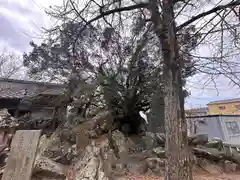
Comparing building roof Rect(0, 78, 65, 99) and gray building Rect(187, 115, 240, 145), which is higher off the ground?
building roof Rect(0, 78, 65, 99)

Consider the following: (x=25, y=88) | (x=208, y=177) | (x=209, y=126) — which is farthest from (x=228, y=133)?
(x=25, y=88)

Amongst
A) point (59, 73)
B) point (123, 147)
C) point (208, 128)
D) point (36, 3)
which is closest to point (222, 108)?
point (208, 128)

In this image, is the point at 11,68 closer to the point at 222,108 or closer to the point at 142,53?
the point at 142,53

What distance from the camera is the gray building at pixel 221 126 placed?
35.9 feet

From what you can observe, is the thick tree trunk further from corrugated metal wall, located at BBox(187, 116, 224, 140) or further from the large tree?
corrugated metal wall, located at BBox(187, 116, 224, 140)

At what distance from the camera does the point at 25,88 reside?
37.9 ft

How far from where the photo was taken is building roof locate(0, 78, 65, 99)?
8172 mm

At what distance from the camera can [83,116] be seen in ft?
24.8

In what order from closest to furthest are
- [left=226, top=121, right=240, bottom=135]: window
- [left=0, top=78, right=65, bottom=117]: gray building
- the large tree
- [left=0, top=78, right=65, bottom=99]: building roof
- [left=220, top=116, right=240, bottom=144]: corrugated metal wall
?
1. the large tree
2. [left=0, top=78, right=65, bottom=99]: building roof
3. [left=0, top=78, right=65, bottom=117]: gray building
4. [left=220, top=116, right=240, bottom=144]: corrugated metal wall
5. [left=226, top=121, right=240, bottom=135]: window

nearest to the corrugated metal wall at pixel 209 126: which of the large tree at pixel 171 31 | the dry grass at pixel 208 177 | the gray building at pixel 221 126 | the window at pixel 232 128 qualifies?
the gray building at pixel 221 126

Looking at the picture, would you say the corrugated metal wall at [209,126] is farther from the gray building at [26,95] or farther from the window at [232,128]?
the gray building at [26,95]

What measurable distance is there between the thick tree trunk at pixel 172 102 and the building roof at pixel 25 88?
436 cm

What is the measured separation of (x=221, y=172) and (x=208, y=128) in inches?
188

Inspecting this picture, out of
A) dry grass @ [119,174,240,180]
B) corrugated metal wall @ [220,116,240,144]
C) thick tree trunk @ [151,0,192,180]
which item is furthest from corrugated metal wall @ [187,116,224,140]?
thick tree trunk @ [151,0,192,180]
